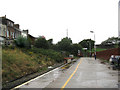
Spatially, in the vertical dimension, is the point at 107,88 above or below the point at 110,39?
below

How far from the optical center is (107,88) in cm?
851

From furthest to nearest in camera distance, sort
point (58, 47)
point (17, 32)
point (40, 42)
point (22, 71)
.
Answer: point (58, 47), point (17, 32), point (40, 42), point (22, 71)

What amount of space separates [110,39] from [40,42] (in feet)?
244

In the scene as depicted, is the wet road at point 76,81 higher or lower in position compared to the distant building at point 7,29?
lower

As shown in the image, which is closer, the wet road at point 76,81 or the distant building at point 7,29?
the wet road at point 76,81

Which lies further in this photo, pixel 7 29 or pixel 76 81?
pixel 7 29

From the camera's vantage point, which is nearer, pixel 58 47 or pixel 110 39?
pixel 58 47

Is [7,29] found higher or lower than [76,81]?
higher

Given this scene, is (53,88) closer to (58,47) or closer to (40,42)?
(40,42)

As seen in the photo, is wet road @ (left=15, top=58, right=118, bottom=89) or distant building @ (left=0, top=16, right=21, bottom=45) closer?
wet road @ (left=15, top=58, right=118, bottom=89)

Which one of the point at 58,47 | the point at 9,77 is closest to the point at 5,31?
the point at 9,77

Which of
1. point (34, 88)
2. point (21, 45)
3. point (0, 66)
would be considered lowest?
point (34, 88)

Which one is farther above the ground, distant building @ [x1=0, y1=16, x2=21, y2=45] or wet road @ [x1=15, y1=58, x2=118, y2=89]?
distant building @ [x1=0, y1=16, x2=21, y2=45]

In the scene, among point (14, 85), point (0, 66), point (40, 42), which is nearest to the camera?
point (14, 85)
